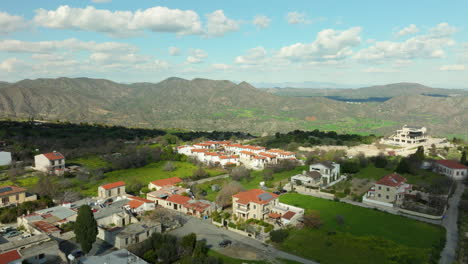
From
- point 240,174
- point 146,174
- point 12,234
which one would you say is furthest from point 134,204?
point 240,174

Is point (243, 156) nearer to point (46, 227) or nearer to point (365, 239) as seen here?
point (365, 239)

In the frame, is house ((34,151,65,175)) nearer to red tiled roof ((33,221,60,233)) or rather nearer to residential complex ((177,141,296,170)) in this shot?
red tiled roof ((33,221,60,233))

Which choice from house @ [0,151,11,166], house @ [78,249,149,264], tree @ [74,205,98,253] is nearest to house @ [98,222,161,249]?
tree @ [74,205,98,253]

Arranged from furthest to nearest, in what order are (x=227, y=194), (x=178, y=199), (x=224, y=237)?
(x=227, y=194), (x=178, y=199), (x=224, y=237)

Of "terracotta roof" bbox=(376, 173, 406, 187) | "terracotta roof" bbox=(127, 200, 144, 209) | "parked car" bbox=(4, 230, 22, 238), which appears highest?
"terracotta roof" bbox=(376, 173, 406, 187)

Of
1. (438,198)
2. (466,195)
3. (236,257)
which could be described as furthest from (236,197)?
(466,195)

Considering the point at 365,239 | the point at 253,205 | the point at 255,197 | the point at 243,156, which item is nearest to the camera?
the point at 365,239

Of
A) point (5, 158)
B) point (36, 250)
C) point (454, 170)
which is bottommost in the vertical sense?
point (5, 158)

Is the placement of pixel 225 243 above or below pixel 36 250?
below
